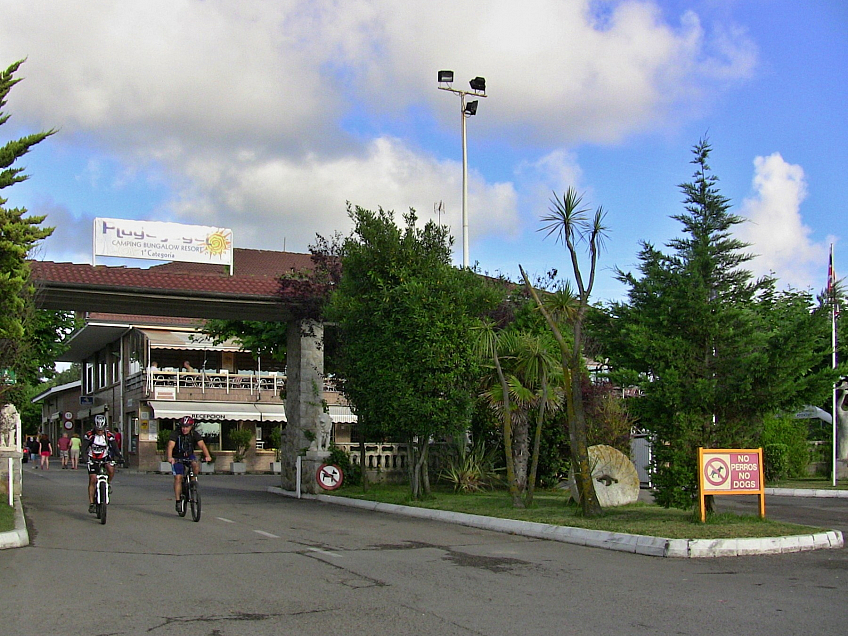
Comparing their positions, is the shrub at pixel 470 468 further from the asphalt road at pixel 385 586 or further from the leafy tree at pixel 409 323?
the asphalt road at pixel 385 586

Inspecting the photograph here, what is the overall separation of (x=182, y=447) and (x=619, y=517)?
743 cm

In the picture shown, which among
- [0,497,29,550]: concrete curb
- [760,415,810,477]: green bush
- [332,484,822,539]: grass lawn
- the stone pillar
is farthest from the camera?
[760,415,810,477]: green bush

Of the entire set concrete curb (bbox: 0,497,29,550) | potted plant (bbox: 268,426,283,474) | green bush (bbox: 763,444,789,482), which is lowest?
potted plant (bbox: 268,426,283,474)

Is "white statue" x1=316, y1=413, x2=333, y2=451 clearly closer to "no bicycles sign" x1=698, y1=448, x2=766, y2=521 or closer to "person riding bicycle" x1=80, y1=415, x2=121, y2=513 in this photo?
"person riding bicycle" x1=80, y1=415, x2=121, y2=513

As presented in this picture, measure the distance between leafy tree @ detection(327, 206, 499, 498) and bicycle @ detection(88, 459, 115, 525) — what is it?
530 centimetres

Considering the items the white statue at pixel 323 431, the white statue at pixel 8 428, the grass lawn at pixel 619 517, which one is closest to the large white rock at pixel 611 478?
the grass lawn at pixel 619 517

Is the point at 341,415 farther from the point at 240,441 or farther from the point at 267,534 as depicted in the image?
the point at 267,534

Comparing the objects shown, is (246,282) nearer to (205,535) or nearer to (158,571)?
(205,535)

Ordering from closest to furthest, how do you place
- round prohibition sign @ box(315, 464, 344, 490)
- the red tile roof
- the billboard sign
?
the red tile roof
round prohibition sign @ box(315, 464, 344, 490)
the billboard sign

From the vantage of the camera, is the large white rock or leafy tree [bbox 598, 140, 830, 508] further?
the large white rock

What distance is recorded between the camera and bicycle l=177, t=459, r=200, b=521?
15.6m

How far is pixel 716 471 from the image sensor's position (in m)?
13.4

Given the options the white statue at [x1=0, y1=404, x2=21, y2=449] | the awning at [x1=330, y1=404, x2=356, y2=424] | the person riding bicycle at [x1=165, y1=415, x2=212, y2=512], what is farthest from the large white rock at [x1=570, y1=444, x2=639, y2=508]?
the awning at [x1=330, y1=404, x2=356, y2=424]

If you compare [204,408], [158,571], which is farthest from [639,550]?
[204,408]
